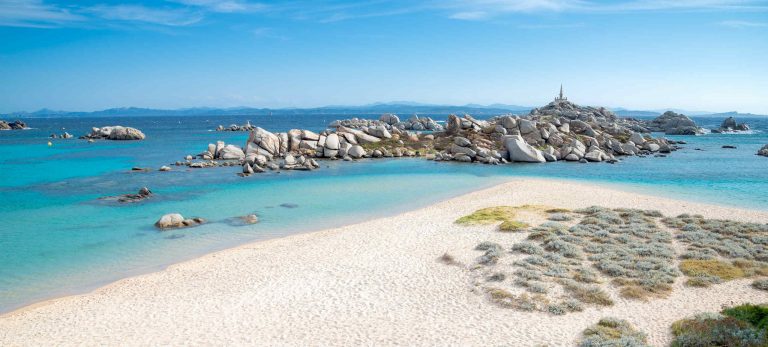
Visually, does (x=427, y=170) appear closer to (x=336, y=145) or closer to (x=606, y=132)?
(x=336, y=145)

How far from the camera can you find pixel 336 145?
6372cm

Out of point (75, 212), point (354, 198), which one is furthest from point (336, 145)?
point (75, 212)

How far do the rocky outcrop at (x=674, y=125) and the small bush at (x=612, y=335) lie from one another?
122 m

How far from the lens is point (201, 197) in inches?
1442

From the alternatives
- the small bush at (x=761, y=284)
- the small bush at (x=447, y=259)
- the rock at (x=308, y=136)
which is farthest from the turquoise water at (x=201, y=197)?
the small bush at (x=761, y=284)

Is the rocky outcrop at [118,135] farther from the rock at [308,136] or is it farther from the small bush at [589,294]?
the small bush at [589,294]

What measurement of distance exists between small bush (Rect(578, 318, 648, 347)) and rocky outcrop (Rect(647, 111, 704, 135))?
122 metres

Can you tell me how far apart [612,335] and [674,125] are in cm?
12865

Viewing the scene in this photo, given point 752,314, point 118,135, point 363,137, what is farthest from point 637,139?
point 118,135

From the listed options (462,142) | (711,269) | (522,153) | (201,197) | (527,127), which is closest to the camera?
(711,269)

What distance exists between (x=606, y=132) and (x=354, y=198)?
61.4 m

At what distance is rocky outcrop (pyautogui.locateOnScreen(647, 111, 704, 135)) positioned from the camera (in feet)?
375

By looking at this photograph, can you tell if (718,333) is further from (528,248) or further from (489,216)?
(489,216)

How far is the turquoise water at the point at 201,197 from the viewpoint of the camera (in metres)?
21.2
